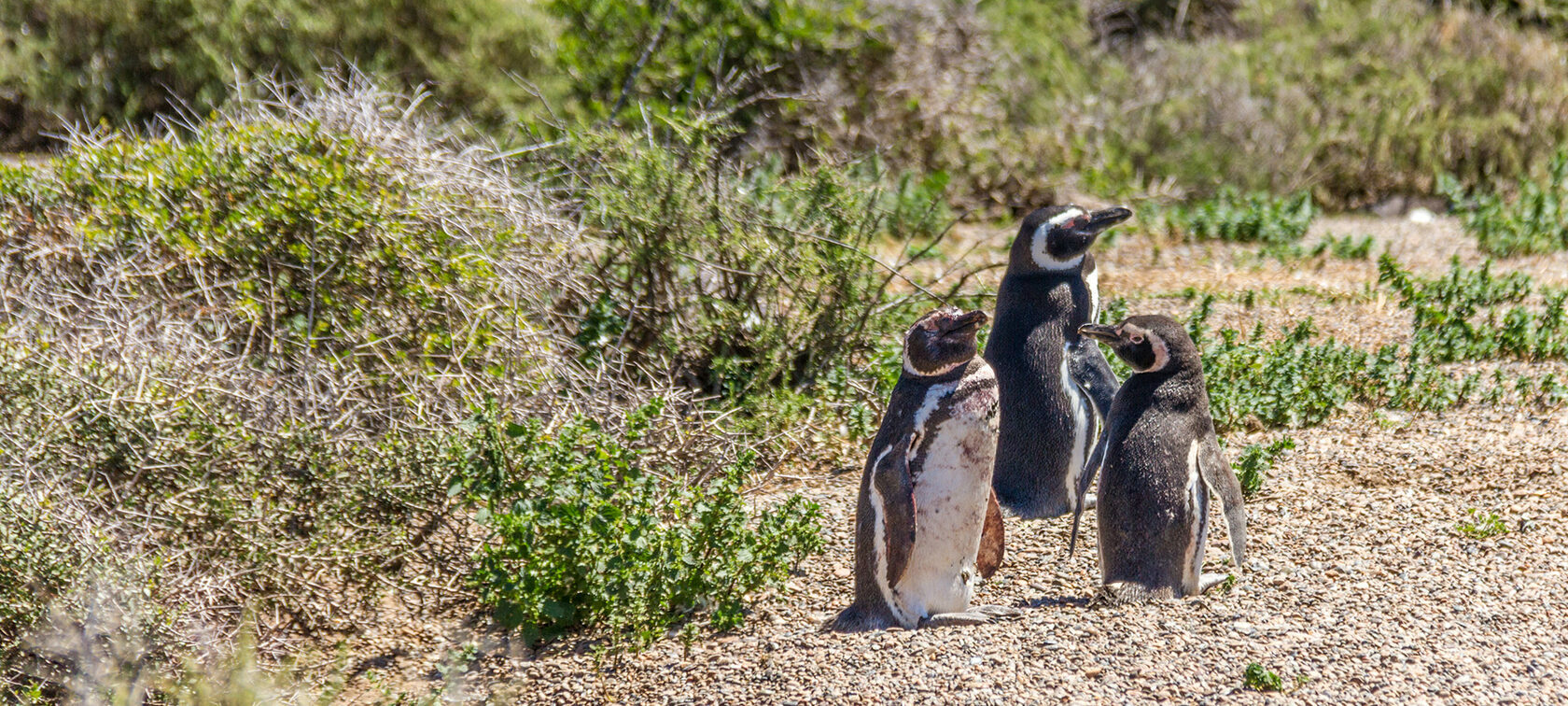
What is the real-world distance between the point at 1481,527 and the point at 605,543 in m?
2.71

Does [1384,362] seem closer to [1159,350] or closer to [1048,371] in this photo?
[1048,371]

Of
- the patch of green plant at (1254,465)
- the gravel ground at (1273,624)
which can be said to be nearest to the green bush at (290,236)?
the gravel ground at (1273,624)

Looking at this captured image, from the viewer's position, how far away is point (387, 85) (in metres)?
9.88

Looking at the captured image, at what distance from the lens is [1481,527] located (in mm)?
4270

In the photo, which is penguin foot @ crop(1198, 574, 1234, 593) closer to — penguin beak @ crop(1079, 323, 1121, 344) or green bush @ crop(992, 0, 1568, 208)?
penguin beak @ crop(1079, 323, 1121, 344)

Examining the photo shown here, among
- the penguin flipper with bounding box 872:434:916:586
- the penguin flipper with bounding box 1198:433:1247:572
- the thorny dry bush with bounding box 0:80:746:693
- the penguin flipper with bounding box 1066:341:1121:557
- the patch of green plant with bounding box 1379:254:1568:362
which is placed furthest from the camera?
the patch of green plant with bounding box 1379:254:1568:362

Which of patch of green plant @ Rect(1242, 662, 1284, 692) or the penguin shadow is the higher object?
patch of green plant @ Rect(1242, 662, 1284, 692)

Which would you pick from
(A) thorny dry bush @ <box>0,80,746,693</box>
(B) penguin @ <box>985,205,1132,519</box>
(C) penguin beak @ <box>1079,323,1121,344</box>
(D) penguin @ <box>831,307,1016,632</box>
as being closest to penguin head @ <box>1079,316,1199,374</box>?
(C) penguin beak @ <box>1079,323,1121,344</box>

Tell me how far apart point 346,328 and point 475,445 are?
96cm

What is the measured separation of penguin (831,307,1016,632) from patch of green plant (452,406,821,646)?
41cm

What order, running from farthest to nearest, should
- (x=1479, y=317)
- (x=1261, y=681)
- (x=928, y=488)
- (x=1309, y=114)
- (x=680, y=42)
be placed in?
(x=1309, y=114), (x=680, y=42), (x=1479, y=317), (x=928, y=488), (x=1261, y=681)

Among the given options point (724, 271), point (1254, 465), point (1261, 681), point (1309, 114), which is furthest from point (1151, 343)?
point (1309, 114)

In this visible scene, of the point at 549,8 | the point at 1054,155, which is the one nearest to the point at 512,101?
the point at 549,8

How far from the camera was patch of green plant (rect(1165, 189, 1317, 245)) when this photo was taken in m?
9.08
